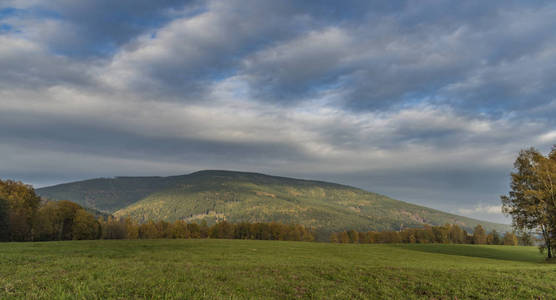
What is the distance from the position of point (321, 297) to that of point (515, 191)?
162 ft

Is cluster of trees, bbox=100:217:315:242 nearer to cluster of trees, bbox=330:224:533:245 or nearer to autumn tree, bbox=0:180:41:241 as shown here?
autumn tree, bbox=0:180:41:241

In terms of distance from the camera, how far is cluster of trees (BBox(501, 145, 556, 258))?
135 feet

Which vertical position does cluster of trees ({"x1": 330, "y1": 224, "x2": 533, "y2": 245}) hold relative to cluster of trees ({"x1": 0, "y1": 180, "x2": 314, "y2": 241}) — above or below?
below

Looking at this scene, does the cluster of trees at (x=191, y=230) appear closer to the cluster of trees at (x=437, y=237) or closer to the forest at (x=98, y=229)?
the forest at (x=98, y=229)

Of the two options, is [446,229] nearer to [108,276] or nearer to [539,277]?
[539,277]

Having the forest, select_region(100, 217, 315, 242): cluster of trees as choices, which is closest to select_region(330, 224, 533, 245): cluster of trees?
the forest

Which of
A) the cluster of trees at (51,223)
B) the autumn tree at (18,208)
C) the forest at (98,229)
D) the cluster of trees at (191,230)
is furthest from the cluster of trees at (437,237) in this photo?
the autumn tree at (18,208)

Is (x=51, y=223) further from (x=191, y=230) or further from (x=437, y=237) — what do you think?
(x=437, y=237)

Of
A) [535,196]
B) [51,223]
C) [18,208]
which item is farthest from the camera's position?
[51,223]

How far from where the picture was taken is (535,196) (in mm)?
41812

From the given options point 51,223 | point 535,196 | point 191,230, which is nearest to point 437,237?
point 535,196

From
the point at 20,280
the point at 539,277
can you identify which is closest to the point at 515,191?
the point at 539,277

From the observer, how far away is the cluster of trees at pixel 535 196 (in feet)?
135

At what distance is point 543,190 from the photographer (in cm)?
4212
